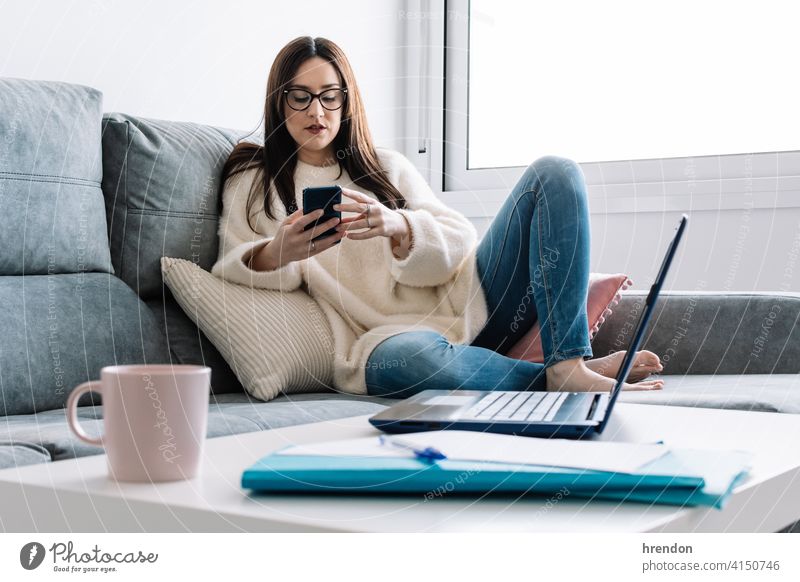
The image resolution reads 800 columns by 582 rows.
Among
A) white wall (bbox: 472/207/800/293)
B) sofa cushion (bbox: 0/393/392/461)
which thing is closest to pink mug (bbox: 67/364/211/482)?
sofa cushion (bbox: 0/393/392/461)

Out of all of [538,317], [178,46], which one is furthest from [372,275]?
[178,46]

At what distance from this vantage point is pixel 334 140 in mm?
1502

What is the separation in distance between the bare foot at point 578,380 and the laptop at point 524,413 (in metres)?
0.46

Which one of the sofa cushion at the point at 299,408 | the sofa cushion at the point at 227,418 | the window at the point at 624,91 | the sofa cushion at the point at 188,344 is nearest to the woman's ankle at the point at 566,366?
the sofa cushion at the point at 299,408

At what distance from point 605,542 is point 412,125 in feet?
7.13

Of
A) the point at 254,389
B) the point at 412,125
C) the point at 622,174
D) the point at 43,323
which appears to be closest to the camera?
the point at 43,323

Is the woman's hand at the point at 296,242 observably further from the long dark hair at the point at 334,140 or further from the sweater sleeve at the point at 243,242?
the long dark hair at the point at 334,140

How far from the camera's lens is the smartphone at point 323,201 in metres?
1.15

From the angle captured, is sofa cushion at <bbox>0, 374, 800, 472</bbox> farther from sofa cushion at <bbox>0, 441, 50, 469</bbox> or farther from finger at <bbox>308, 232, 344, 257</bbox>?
finger at <bbox>308, 232, 344, 257</bbox>

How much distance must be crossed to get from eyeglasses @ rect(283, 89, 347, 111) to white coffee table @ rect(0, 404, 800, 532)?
3.44 ft

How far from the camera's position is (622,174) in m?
2.12

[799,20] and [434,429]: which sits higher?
[799,20]

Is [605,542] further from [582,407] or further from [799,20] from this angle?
[799,20]

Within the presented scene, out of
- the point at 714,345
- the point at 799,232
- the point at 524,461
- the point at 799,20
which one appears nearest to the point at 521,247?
the point at 714,345
